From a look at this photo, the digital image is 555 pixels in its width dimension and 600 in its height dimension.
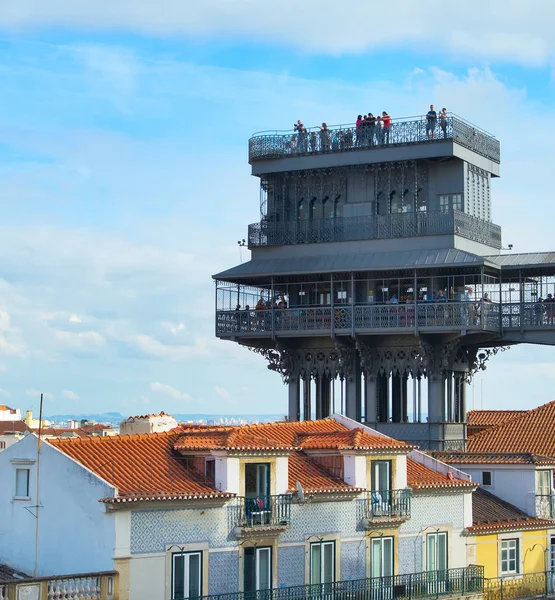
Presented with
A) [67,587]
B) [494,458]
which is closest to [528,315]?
[494,458]

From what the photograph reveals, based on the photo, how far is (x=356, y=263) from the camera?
220ft

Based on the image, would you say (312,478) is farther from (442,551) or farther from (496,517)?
(496,517)

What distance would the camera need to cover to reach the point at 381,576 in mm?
46062

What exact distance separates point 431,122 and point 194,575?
32.3 metres

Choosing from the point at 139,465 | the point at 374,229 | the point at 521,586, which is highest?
the point at 374,229

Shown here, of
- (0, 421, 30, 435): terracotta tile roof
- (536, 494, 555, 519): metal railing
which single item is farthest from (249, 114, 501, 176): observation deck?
(0, 421, 30, 435): terracotta tile roof

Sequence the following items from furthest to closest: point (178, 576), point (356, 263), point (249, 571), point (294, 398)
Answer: point (294, 398), point (356, 263), point (249, 571), point (178, 576)

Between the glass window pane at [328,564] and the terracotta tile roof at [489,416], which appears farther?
the terracotta tile roof at [489,416]

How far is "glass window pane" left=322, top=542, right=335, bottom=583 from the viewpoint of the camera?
4447 centimetres

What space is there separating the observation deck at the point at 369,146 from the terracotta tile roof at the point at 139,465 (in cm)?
2670

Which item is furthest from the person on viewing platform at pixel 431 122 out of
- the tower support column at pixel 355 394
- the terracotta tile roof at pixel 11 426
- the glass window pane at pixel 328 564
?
the terracotta tile roof at pixel 11 426

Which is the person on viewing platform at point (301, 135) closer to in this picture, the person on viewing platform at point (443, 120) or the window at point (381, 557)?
the person on viewing platform at point (443, 120)

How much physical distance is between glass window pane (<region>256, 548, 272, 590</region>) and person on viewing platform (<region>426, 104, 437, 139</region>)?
29113mm

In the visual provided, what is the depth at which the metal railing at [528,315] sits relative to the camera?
64.4 meters
